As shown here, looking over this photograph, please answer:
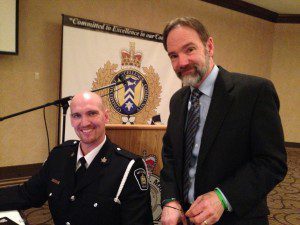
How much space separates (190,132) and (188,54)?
1.07ft

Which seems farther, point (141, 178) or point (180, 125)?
point (141, 178)

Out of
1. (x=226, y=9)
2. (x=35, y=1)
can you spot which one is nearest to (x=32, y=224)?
(x=35, y=1)

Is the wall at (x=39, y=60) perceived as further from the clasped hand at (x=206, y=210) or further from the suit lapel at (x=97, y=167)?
the clasped hand at (x=206, y=210)

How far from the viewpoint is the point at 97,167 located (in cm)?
146

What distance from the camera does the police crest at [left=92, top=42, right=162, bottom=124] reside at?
4492 mm

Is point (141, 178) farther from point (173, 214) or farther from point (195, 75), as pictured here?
point (195, 75)

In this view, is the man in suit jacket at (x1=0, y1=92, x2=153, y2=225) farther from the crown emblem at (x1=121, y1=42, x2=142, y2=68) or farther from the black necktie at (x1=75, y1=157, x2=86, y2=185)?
the crown emblem at (x1=121, y1=42, x2=142, y2=68)

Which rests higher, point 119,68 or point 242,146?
point 119,68

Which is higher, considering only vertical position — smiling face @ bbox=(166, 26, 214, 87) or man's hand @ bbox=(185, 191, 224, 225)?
smiling face @ bbox=(166, 26, 214, 87)

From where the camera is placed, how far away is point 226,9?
243 inches

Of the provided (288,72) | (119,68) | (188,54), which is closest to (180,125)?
(188,54)

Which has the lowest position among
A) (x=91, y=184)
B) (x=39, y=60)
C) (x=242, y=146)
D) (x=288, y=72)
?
(x=91, y=184)

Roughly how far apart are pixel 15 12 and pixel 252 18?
5.26 metres

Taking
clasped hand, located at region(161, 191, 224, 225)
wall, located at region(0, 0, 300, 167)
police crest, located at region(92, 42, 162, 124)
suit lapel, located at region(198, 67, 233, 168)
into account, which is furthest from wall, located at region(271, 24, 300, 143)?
clasped hand, located at region(161, 191, 224, 225)
